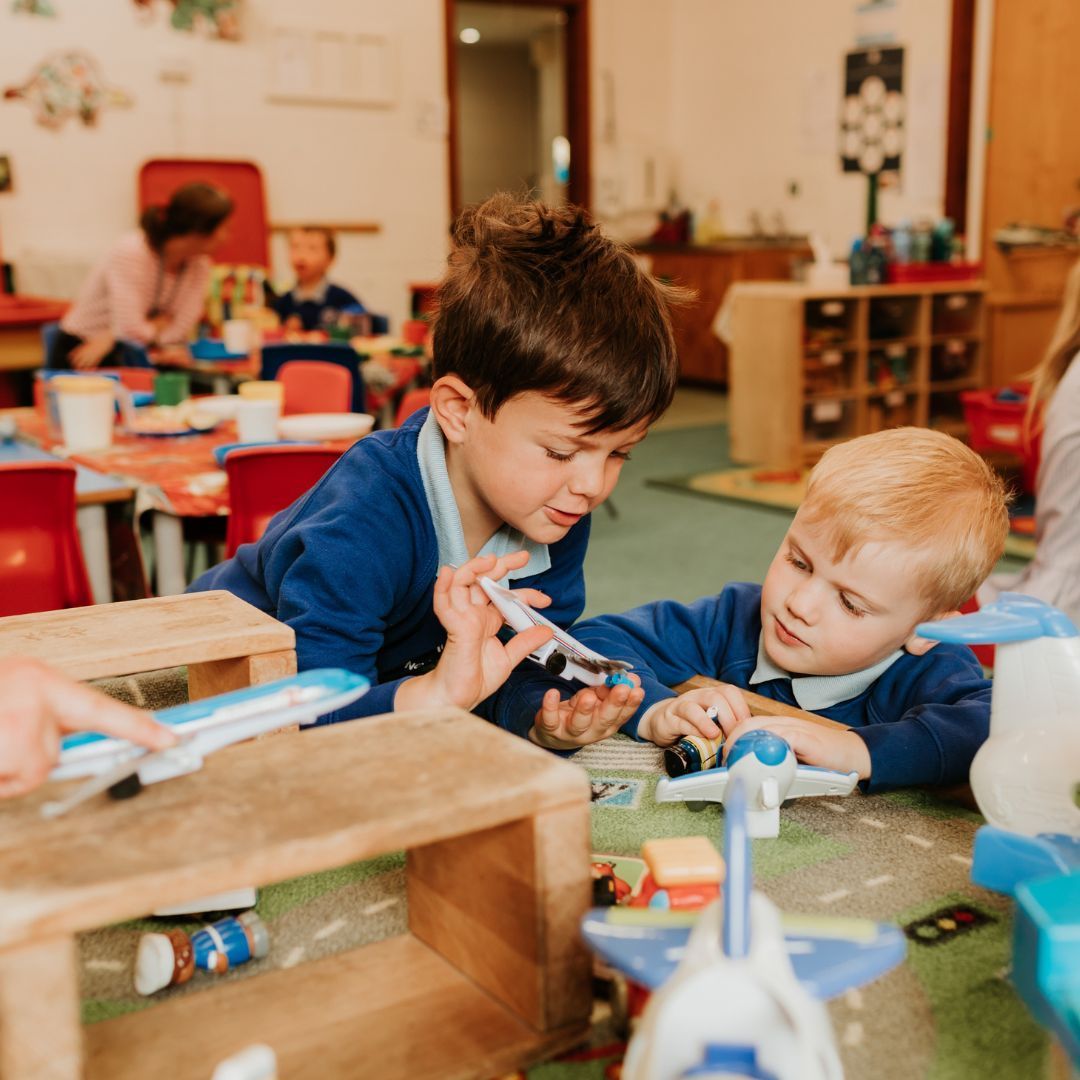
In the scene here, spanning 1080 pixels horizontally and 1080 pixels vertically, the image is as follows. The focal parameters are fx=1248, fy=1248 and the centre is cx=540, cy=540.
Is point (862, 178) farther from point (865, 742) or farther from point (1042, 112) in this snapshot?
point (865, 742)

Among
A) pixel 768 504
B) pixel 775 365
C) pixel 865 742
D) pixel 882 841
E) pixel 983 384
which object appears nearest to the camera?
pixel 882 841

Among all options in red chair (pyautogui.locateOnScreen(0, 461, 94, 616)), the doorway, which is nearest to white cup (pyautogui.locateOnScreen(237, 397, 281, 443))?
red chair (pyautogui.locateOnScreen(0, 461, 94, 616))

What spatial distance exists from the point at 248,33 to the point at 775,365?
3.12 m

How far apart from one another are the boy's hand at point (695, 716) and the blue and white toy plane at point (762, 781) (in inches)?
3.9

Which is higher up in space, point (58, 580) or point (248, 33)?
point (248, 33)

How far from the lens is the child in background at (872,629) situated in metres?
0.98

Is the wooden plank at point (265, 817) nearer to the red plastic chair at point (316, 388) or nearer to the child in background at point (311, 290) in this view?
the red plastic chair at point (316, 388)

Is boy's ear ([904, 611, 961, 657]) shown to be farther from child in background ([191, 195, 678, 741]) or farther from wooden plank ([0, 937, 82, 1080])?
wooden plank ([0, 937, 82, 1080])

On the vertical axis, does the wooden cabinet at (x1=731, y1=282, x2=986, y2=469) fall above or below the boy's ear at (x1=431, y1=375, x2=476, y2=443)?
below

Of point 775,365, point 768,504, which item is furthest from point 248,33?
point 768,504

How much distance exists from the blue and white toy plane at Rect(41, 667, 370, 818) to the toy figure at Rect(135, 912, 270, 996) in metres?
0.15

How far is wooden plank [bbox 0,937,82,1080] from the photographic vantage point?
48 centimetres

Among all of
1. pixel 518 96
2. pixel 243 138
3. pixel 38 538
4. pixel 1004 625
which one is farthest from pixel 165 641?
pixel 518 96

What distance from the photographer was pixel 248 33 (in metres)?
6.10
